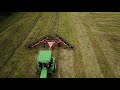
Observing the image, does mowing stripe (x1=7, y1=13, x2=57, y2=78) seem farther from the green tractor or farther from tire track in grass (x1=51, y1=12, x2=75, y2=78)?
tire track in grass (x1=51, y1=12, x2=75, y2=78)

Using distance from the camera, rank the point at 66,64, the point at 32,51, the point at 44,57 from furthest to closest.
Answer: the point at 32,51 < the point at 66,64 < the point at 44,57

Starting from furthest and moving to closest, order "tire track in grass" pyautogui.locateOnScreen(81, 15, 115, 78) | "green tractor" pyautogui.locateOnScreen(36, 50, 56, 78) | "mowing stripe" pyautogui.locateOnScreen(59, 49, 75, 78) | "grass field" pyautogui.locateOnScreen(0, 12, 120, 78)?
1. "grass field" pyautogui.locateOnScreen(0, 12, 120, 78)
2. "tire track in grass" pyautogui.locateOnScreen(81, 15, 115, 78)
3. "mowing stripe" pyautogui.locateOnScreen(59, 49, 75, 78)
4. "green tractor" pyautogui.locateOnScreen(36, 50, 56, 78)

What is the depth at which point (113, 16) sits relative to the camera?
64.6 ft

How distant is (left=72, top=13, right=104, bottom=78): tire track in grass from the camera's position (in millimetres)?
9930

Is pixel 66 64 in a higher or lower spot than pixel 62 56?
lower

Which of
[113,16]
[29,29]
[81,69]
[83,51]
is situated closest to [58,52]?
[83,51]

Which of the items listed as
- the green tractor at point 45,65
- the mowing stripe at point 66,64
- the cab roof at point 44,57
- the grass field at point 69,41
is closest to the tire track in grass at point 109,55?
the grass field at point 69,41

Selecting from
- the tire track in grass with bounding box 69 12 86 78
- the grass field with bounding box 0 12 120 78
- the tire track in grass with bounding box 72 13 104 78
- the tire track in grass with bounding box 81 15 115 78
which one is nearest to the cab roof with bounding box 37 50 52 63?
the grass field with bounding box 0 12 120 78

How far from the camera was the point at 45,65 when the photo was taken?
9414 millimetres

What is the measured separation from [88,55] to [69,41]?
225 cm

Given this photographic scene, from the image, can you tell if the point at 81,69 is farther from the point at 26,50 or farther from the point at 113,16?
the point at 113,16

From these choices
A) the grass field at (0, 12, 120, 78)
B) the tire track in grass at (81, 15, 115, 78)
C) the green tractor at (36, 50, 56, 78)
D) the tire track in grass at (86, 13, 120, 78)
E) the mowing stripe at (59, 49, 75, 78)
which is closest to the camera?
the green tractor at (36, 50, 56, 78)

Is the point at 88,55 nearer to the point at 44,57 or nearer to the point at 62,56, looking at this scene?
the point at 62,56

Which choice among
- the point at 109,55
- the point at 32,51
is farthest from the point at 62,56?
the point at 109,55
